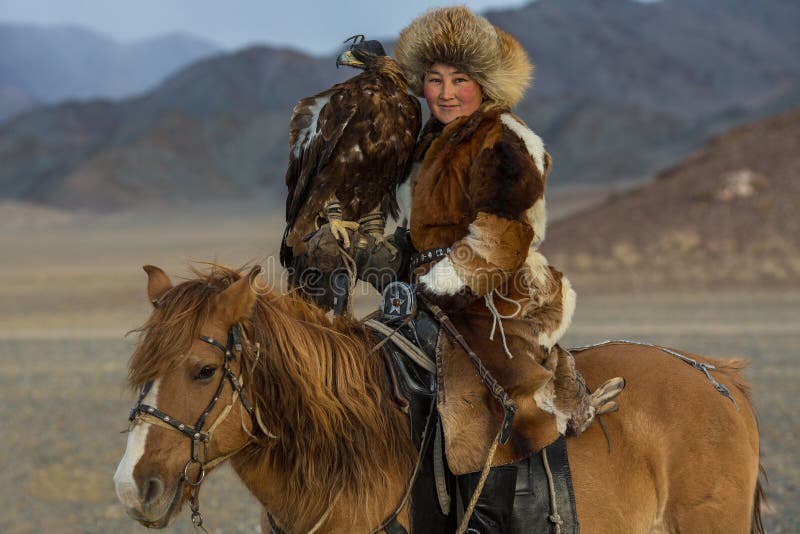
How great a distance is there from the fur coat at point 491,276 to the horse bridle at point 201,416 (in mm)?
667

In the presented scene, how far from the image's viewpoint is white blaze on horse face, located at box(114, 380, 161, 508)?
91.8 inches

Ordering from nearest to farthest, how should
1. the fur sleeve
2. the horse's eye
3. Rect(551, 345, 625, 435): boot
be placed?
the horse's eye → the fur sleeve → Rect(551, 345, 625, 435): boot

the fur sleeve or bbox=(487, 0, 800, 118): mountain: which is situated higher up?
the fur sleeve

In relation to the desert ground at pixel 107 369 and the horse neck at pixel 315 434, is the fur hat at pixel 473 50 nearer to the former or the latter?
the desert ground at pixel 107 369

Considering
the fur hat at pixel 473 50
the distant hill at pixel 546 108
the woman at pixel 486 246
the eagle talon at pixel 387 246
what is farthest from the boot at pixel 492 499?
the distant hill at pixel 546 108

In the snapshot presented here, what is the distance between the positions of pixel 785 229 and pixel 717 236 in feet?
5.55

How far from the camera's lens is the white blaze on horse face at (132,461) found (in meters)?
2.33

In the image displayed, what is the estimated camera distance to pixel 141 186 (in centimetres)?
6525

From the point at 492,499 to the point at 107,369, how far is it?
1149 cm

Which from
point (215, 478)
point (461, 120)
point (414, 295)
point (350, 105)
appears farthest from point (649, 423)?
point (215, 478)

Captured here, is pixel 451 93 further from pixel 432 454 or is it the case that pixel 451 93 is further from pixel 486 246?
pixel 432 454

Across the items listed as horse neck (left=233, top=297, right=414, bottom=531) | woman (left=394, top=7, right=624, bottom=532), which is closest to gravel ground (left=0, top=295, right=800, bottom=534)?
horse neck (left=233, top=297, right=414, bottom=531)

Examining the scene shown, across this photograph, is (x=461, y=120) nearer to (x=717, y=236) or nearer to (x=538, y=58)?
(x=717, y=236)

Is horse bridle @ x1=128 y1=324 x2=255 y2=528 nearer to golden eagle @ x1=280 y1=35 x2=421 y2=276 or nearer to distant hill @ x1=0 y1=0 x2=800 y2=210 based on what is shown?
golden eagle @ x1=280 y1=35 x2=421 y2=276
